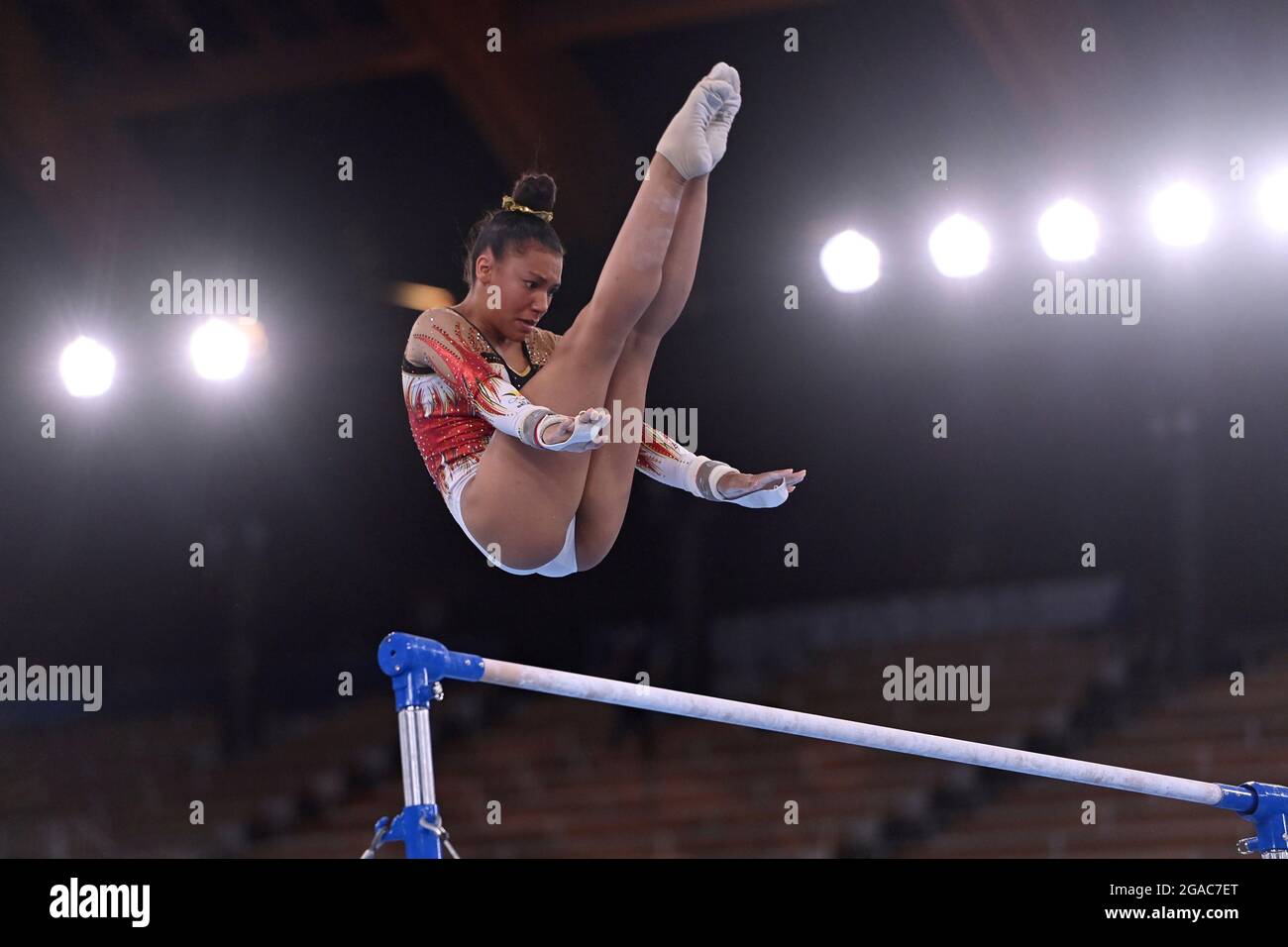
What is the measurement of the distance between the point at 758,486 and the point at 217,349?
4.20 m

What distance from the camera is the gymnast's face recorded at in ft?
13.8

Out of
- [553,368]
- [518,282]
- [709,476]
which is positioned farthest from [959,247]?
[553,368]

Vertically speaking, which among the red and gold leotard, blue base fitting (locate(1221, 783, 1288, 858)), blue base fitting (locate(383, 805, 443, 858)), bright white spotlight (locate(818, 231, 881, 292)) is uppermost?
bright white spotlight (locate(818, 231, 881, 292))

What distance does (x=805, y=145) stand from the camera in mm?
7078

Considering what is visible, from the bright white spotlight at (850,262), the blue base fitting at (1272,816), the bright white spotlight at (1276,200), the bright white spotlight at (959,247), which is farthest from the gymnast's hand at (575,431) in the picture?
the bright white spotlight at (1276,200)

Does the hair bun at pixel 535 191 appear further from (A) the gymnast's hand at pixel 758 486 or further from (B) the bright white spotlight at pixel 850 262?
(B) the bright white spotlight at pixel 850 262

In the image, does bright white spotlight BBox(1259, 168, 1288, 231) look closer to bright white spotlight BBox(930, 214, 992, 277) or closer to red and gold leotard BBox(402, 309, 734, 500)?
bright white spotlight BBox(930, 214, 992, 277)

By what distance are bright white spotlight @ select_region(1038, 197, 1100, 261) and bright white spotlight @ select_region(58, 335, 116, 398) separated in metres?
4.93

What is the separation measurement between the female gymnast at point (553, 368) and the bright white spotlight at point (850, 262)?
10.3 ft

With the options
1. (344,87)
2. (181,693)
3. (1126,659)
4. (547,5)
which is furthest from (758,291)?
(181,693)

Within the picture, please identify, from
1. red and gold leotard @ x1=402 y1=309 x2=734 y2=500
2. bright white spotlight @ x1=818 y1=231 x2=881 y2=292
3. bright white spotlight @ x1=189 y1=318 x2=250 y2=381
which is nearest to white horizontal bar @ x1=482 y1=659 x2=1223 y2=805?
red and gold leotard @ x1=402 y1=309 x2=734 y2=500

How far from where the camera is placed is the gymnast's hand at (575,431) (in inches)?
135
